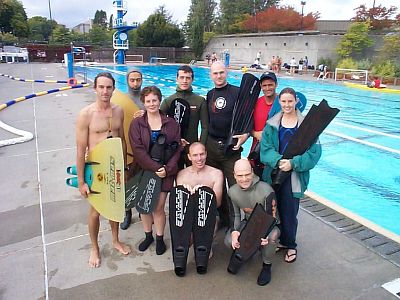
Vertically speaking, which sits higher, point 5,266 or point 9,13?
point 9,13

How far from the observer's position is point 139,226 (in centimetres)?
343

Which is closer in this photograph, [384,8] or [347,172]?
[347,172]

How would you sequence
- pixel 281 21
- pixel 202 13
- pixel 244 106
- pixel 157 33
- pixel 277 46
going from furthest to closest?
pixel 202 13, pixel 281 21, pixel 157 33, pixel 277 46, pixel 244 106

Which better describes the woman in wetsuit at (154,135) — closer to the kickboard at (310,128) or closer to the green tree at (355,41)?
the kickboard at (310,128)

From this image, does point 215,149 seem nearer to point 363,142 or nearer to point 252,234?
point 252,234

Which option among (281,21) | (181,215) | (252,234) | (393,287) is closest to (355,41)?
(281,21)

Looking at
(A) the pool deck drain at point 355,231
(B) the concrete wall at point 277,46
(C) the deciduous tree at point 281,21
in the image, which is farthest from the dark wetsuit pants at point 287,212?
(C) the deciduous tree at point 281,21

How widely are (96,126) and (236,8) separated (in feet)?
177

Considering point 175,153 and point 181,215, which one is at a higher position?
point 175,153

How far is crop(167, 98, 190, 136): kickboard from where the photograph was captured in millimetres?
3084

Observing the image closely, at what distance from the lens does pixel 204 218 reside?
2.71 m

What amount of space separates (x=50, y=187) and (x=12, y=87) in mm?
11635

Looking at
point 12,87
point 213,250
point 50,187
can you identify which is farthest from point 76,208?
point 12,87

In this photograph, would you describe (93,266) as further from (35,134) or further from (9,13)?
(9,13)
